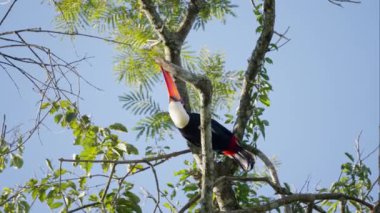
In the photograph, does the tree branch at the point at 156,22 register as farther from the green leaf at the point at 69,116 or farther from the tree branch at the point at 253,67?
the green leaf at the point at 69,116

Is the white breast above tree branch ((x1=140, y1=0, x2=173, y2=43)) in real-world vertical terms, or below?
below

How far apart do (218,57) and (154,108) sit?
86 cm

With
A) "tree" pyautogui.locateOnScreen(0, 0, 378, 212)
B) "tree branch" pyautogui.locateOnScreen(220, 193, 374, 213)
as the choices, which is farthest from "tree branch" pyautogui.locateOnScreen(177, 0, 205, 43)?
"tree branch" pyautogui.locateOnScreen(220, 193, 374, 213)

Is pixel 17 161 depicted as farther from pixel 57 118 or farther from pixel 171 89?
pixel 171 89

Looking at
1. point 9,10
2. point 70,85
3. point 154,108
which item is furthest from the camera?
point 154,108

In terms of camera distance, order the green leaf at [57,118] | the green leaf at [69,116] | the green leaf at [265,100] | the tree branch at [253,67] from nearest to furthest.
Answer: the green leaf at [69,116], the green leaf at [57,118], the tree branch at [253,67], the green leaf at [265,100]

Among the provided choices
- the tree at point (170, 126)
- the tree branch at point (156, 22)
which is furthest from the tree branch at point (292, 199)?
the tree branch at point (156, 22)

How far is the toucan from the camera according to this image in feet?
12.8

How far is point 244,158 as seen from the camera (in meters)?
3.94

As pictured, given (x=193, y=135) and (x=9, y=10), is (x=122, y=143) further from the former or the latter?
(x=9, y=10)

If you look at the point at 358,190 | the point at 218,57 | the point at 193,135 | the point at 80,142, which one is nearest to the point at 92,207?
the point at 80,142

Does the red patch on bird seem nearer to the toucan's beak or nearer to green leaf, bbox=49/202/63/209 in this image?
the toucan's beak

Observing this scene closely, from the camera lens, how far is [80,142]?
3293mm

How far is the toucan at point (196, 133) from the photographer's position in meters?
3.91
